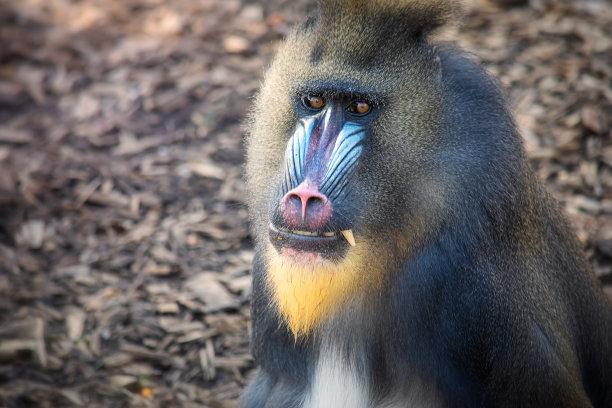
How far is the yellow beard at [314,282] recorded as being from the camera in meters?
2.57

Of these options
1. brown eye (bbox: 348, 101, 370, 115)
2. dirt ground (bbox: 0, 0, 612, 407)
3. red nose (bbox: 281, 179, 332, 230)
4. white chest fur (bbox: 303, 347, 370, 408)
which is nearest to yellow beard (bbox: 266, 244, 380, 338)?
red nose (bbox: 281, 179, 332, 230)

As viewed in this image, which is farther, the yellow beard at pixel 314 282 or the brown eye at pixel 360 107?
the brown eye at pixel 360 107

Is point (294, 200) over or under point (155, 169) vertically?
over

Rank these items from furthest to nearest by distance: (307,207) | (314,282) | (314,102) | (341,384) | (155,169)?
(155,169)
(341,384)
(314,102)
(314,282)
(307,207)

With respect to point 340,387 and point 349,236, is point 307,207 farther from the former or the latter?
point 340,387

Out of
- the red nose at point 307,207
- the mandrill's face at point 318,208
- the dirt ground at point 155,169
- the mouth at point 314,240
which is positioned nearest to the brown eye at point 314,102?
the mandrill's face at point 318,208

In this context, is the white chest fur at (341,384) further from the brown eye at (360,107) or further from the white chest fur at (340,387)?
the brown eye at (360,107)

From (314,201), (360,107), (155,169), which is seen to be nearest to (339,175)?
(314,201)

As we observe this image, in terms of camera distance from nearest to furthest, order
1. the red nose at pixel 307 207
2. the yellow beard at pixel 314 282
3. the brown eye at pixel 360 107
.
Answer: the red nose at pixel 307 207
the yellow beard at pixel 314 282
the brown eye at pixel 360 107

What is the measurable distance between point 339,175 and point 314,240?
23cm

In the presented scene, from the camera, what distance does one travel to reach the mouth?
8.23ft

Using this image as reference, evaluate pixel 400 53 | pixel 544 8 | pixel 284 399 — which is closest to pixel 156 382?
pixel 284 399

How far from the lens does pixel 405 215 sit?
270 centimetres

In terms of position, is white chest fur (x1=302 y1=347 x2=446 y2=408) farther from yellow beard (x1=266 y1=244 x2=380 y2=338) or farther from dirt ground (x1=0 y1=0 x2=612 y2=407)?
dirt ground (x1=0 y1=0 x2=612 y2=407)
